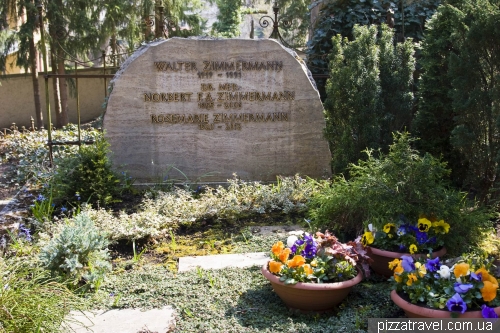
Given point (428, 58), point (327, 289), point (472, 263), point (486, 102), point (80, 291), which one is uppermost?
point (428, 58)

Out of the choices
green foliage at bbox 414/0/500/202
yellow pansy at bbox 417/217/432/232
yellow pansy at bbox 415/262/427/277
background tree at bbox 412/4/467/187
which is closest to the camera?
yellow pansy at bbox 415/262/427/277

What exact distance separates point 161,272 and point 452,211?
237 centimetres

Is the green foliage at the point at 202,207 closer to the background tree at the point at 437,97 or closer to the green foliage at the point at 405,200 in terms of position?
the green foliage at the point at 405,200

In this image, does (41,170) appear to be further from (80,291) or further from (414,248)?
(414,248)

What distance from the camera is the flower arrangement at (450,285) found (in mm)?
2729

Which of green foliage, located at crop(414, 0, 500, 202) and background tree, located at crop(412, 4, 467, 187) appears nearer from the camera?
green foliage, located at crop(414, 0, 500, 202)

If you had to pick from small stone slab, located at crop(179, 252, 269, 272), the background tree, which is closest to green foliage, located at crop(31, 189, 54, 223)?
small stone slab, located at crop(179, 252, 269, 272)

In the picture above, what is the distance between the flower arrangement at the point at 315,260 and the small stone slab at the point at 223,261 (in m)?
0.77

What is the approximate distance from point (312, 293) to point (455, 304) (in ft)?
2.88

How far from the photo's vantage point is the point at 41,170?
7094 mm

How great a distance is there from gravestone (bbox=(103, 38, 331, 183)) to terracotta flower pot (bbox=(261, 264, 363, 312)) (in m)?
3.31

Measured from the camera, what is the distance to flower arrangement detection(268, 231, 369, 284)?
10.7 feet

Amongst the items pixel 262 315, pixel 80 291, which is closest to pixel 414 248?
pixel 262 315

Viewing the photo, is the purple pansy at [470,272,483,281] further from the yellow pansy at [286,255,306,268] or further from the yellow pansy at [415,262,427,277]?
the yellow pansy at [286,255,306,268]
